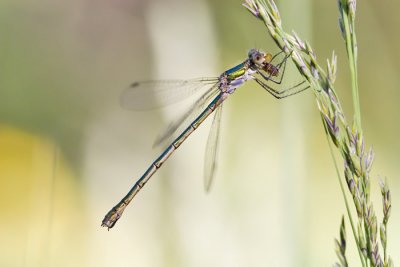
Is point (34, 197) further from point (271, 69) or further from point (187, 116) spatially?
point (271, 69)

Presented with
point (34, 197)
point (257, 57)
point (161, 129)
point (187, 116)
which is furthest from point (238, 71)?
point (34, 197)

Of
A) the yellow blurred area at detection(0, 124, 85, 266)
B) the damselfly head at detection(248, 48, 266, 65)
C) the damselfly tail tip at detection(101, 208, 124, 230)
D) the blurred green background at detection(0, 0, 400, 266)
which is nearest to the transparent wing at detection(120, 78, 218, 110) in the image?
the blurred green background at detection(0, 0, 400, 266)

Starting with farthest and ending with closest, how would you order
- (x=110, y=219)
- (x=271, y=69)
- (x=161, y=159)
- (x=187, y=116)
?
(x=187, y=116) < (x=161, y=159) < (x=271, y=69) < (x=110, y=219)

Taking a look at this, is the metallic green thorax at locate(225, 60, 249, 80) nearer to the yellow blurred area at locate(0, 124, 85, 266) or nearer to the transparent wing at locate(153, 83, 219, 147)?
the transparent wing at locate(153, 83, 219, 147)

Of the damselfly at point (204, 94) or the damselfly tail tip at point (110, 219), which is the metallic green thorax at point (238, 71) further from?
the damselfly tail tip at point (110, 219)

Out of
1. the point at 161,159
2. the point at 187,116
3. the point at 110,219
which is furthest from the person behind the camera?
the point at 187,116

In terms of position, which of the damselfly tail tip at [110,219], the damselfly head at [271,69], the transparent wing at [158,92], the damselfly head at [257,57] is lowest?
the damselfly tail tip at [110,219]

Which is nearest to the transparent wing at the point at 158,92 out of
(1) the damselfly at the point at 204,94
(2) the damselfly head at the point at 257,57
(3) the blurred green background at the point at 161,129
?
(1) the damselfly at the point at 204,94
